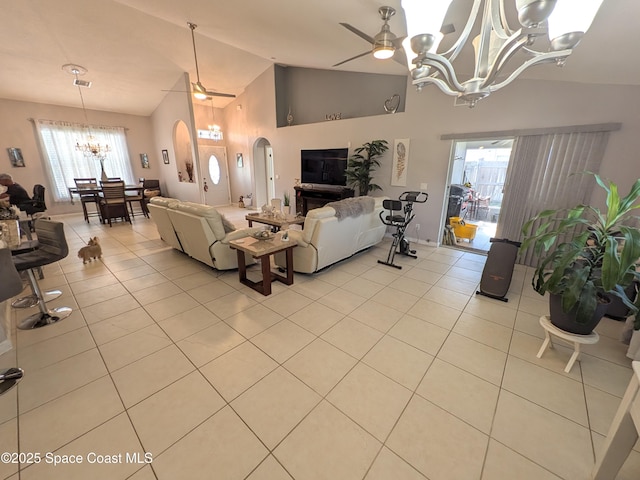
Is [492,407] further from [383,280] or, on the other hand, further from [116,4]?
[116,4]

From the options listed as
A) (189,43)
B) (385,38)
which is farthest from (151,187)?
(385,38)

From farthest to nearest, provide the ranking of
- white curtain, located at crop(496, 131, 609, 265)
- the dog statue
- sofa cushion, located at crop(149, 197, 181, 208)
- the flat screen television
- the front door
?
the front door, the flat screen television, the dog statue, sofa cushion, located at crop(149, 197, 181, 208), white curtain, located at crop(496, 131, 609, 265)

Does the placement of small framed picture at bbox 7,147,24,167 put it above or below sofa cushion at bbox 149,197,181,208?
above

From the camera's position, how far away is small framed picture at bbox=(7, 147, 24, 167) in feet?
20.6

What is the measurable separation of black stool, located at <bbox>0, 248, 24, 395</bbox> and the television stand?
4770 mm

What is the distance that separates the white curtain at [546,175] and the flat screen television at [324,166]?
9.81ft

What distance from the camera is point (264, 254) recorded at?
108 inches

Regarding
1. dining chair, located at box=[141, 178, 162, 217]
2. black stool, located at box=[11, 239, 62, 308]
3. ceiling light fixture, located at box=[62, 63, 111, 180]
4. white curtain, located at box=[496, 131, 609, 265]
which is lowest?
black stool, located at box=[11, 239, 62, 308]

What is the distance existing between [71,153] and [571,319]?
10535 mm

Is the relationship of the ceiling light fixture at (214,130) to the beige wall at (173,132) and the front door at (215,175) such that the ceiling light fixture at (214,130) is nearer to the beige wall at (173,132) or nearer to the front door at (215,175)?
the front door at (215,175)

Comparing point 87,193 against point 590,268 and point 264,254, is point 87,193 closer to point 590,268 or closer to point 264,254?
point 264,254

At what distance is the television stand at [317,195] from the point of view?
562 cm

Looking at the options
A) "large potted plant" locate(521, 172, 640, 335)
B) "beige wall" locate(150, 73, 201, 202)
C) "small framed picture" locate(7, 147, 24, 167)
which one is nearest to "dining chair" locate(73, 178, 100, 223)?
"small framed picture" locate(7, 147, 24, 167)

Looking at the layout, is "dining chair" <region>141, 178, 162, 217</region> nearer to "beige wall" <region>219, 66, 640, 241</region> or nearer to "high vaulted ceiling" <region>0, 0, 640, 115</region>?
"high vaulted ceiling" <region>0, 0, 640, 115</region>
